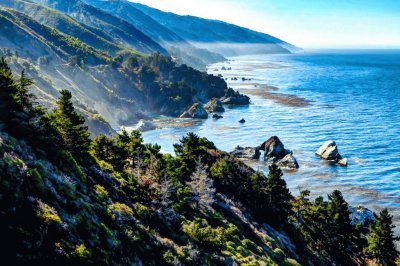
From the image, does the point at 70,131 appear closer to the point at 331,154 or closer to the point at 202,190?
the point at 202,190

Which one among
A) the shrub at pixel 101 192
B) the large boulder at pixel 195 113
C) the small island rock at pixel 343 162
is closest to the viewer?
the shrub at pixel 101 192

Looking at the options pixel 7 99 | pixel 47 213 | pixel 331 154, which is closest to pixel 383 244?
pixel 47 213

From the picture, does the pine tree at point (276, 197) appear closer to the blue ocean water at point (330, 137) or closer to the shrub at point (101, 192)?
the blue ocean water at point (330, 137)

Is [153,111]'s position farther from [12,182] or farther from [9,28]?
[12,182]

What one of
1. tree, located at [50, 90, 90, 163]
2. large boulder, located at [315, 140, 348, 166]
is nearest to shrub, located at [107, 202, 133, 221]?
tree, located at [50, 90, 90, 163]

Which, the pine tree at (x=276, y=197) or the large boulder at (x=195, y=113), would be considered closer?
the pine tree at (x=276, y=197)

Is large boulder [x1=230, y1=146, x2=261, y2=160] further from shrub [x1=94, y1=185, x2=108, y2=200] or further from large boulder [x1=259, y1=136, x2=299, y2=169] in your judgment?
shrub [x1=94, y1=185, x2=108, y2=200]

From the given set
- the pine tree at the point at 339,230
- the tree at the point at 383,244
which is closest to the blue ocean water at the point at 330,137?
the tree at the point at 383,244
